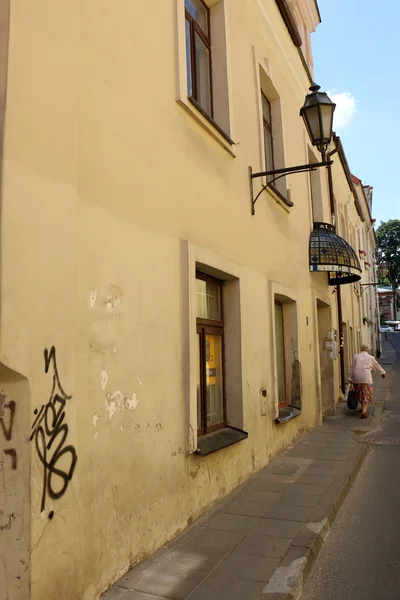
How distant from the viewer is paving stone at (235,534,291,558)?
4.00 m

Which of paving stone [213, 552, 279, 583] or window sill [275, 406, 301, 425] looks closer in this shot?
paving stone [213, 552, 279, 583]

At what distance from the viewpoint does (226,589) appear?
339 cm

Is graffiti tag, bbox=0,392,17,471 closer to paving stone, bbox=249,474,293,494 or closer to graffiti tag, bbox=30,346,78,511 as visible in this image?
graffiti tag, bbox=30,346,78,511

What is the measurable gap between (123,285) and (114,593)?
213 centimetres

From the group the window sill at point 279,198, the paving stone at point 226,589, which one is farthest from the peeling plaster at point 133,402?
the window sill at point 279,198

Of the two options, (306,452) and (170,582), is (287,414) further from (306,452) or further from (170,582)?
(170,582)

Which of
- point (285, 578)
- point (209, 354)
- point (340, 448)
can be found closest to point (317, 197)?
point (340, 448)

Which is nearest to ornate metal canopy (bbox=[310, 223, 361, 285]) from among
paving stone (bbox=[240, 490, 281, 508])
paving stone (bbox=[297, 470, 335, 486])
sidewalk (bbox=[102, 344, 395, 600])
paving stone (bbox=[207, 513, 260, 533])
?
sidewalk (bbox=[102, 344, 395, 600])

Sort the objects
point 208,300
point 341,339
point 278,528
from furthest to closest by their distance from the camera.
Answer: point 341,339 < point 208,300 < point 278,528

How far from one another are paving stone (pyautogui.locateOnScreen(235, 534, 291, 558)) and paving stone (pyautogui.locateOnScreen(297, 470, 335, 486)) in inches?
73.1

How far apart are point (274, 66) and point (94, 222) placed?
6673 millimetres

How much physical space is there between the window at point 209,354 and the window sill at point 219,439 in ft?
0.28

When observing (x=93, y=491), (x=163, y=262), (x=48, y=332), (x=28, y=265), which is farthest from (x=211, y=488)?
(x=28, y=265)

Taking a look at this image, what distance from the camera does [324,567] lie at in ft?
13.0
